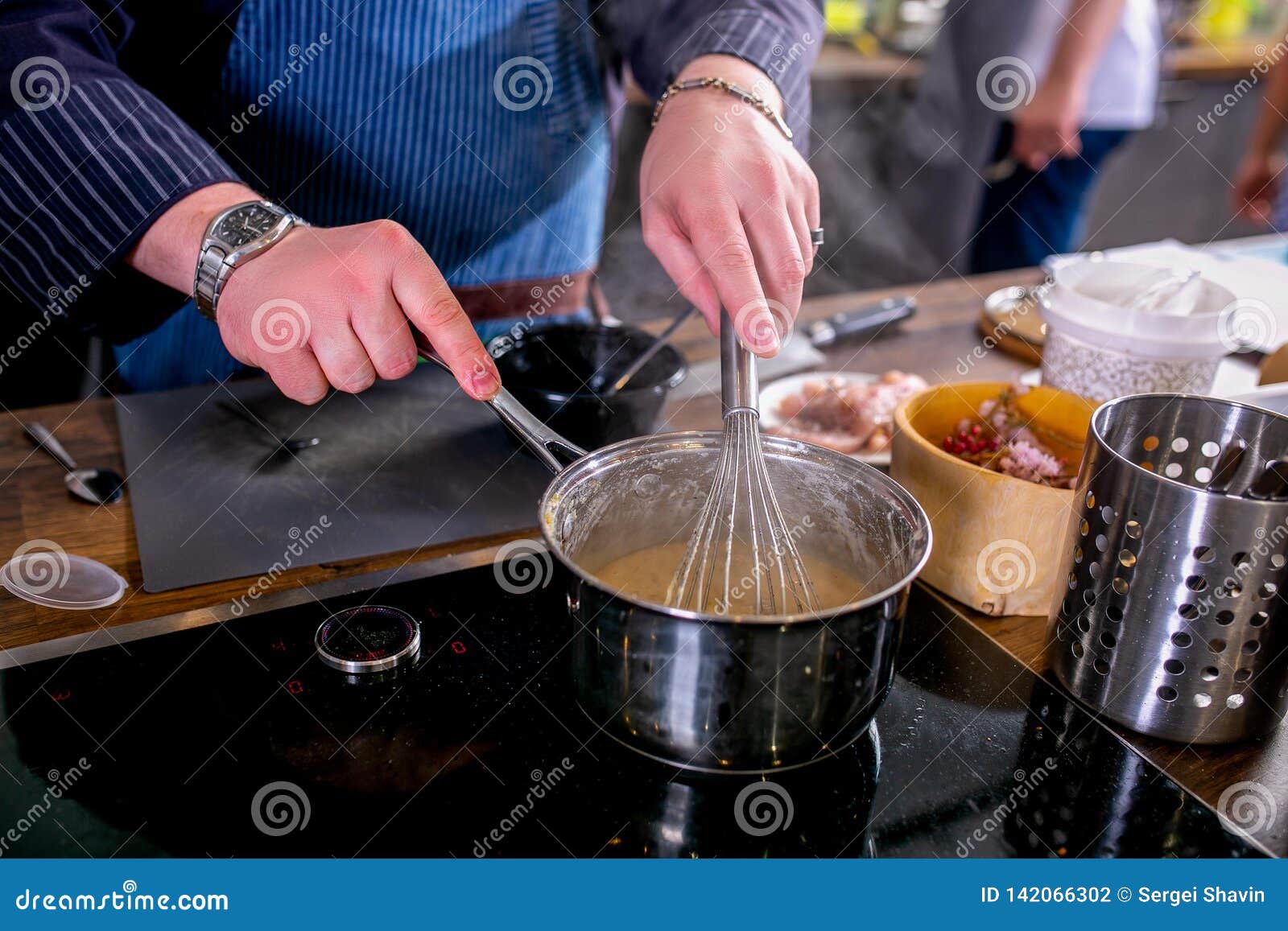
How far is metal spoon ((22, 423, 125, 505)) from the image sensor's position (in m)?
0.88

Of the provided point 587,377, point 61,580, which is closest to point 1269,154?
point 587,377

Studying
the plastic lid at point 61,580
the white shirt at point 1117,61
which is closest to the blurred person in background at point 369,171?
the plastic lid at point 61,580

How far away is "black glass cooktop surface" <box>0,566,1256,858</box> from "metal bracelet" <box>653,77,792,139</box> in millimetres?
536

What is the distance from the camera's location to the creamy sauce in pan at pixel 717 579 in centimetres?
73

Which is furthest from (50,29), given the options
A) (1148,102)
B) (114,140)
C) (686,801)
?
(1148,102)

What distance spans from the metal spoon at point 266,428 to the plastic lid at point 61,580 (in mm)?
218

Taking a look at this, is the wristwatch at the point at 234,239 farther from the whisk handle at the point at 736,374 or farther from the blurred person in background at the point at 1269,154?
the blurred person in background at the point at 1269,154

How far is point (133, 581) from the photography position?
78 cm

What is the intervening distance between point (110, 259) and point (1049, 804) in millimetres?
853

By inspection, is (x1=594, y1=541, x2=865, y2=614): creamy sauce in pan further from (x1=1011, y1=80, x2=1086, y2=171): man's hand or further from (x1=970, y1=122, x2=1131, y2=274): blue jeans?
(x1=970, y1=122, x2=1131, y2=274): blue jeans

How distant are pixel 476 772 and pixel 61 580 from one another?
39 centimetres

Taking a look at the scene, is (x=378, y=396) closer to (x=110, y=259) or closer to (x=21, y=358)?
(x=110, y=259)

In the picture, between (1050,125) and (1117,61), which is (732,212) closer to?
(1050,125)

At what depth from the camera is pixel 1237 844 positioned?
589mm
